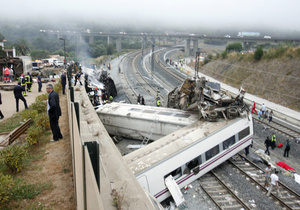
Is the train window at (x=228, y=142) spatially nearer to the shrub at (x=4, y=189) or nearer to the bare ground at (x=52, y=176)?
the bare ground at (x=52, y=176)

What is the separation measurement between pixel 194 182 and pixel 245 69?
109 feet

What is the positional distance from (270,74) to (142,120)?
26.5 meters

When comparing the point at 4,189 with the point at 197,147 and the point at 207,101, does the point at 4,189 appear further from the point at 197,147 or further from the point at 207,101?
the point at 207,101

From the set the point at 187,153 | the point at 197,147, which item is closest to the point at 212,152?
the point at 197,147

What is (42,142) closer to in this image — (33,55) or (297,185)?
(297,185)

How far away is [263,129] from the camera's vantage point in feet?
71.5

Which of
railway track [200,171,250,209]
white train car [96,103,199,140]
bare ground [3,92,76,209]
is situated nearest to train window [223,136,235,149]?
railway track [200,171,250,209]

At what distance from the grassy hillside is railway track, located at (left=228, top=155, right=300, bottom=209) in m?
17.2

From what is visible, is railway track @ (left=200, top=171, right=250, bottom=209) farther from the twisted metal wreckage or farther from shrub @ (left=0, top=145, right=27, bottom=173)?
shrub @ (left=0, top=145, right=27, bottom=173)

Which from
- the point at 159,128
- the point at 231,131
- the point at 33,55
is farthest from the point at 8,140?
the point at 33,55

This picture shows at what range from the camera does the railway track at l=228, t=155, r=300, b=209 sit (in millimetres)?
11664

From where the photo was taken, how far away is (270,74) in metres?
36.5

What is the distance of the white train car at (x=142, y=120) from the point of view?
55.7ft

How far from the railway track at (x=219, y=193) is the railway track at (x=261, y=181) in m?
1.77
